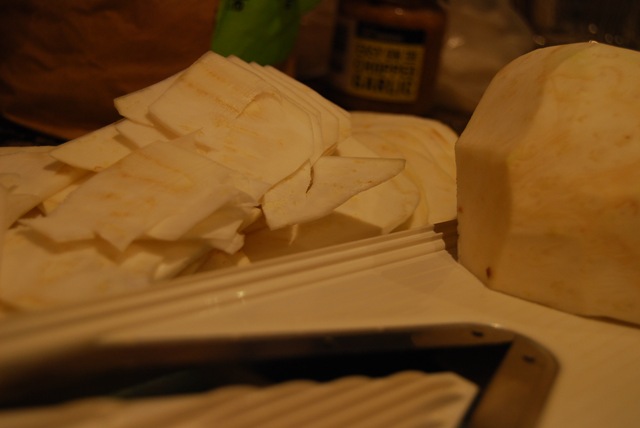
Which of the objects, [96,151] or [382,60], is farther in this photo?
[382,60]

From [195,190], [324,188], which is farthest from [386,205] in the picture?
[195,190]

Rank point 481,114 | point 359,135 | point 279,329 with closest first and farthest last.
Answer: point 279,329, point 481,114, point 359,135

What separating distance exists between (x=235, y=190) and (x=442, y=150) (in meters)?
0.50

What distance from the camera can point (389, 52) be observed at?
130 cm

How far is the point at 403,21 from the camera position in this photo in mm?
1266

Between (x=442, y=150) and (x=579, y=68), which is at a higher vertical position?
(x=579, y=68)

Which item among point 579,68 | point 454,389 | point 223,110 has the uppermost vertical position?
point 579,68

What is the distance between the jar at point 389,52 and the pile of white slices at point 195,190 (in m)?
0.54

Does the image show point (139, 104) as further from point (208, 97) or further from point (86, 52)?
point (86, 52)

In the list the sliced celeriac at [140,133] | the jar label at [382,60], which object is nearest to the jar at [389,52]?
the jar label at [382,60]

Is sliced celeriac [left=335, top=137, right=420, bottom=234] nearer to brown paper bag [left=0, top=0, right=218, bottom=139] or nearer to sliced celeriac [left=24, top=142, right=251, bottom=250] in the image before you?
sliced celeriac [left=24, top=142, right=251, bottom=250]

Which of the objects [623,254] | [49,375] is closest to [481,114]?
[623,254]

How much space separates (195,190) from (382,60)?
0.88 metres

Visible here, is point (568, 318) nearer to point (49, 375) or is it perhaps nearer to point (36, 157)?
point (49, 375)
